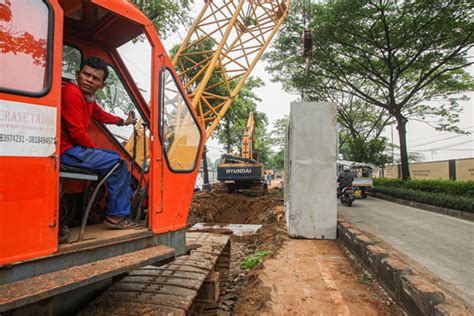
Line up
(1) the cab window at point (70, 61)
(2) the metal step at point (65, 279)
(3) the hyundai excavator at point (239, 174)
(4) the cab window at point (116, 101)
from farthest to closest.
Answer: (3) the hyundai excavator at point (239, 174) → (4) the cab window at point (116, 101) → (1) the cab window at point (70, 61) → (2) the metal step at point (65, 279)

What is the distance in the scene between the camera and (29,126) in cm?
175

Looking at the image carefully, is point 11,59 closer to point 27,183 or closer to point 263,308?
point 27,183

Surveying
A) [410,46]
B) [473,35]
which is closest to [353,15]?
[410,46]

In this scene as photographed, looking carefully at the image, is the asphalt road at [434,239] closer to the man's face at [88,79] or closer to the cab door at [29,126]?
the cab door at [29,126]

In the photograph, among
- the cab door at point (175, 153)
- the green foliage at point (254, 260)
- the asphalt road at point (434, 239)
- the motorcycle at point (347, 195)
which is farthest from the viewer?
the motorcycle at point (347, 195)

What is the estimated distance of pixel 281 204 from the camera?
12570 mm

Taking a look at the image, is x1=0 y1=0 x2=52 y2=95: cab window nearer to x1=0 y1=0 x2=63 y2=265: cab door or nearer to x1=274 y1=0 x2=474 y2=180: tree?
x1=0 y1=0 x2=63 y2=265: cab door

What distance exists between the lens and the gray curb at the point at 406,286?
255cm

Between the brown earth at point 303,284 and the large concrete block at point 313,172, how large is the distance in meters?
0.38

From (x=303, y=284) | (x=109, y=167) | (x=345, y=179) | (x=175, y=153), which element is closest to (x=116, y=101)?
(x=175, y=153)

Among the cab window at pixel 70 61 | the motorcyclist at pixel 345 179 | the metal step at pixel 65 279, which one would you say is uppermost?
the cab window at pixel 70 61

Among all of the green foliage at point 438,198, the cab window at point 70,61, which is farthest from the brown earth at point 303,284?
the green foliage at point 438,198

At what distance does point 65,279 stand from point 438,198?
13195mm

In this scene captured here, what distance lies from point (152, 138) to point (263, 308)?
7.54ft
